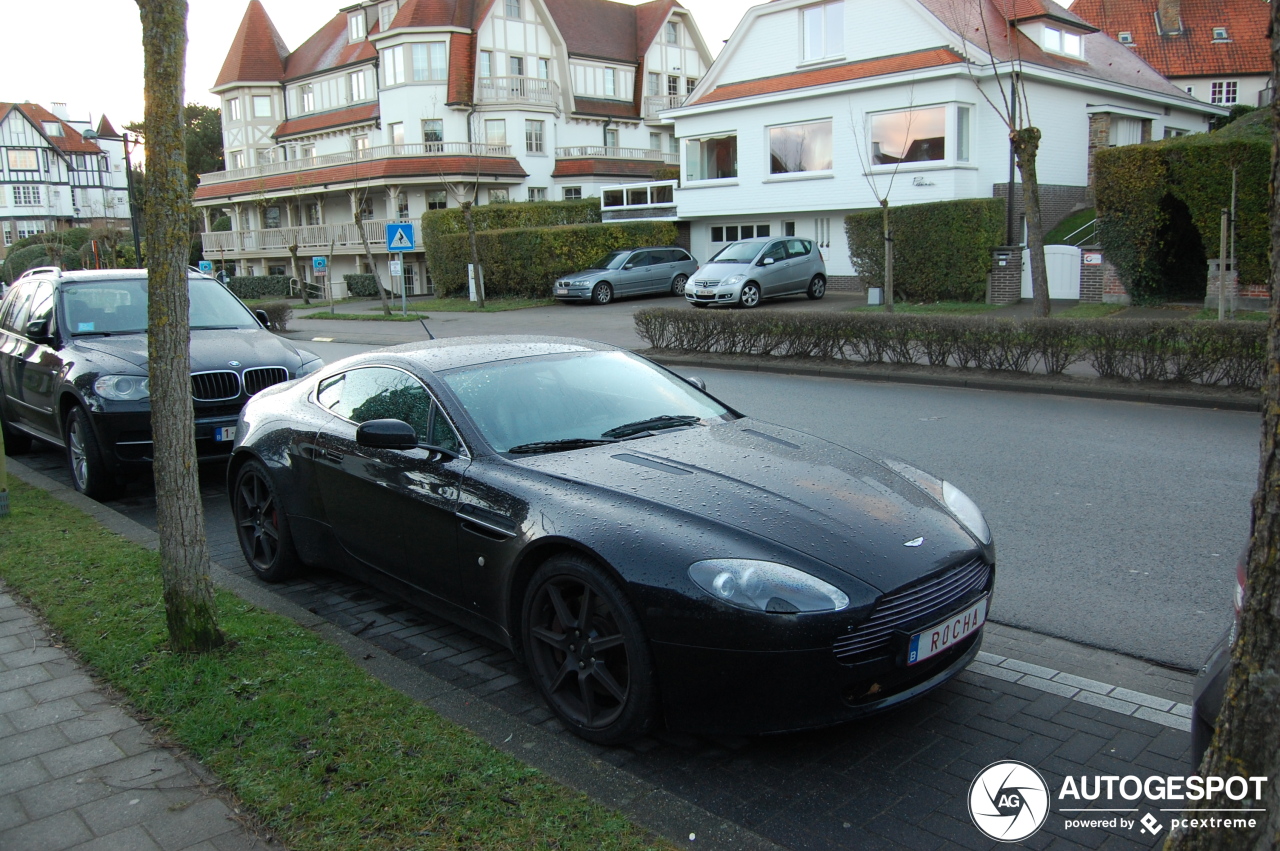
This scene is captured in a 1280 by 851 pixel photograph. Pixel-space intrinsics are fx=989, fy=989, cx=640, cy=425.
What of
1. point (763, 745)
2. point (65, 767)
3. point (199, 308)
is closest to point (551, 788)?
point (763, 745)

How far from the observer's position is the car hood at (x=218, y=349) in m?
8.37

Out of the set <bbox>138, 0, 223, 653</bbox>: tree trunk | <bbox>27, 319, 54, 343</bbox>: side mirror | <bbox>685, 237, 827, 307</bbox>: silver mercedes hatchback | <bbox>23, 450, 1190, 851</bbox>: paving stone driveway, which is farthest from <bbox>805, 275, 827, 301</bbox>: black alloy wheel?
<bbox>138, 0, 223, 653</bbox>: tree trunk

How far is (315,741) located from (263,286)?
46.0 meters

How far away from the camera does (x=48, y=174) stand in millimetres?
90938

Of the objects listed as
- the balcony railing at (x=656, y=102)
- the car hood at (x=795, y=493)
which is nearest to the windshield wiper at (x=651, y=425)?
the car hood at (x=795, y=493)

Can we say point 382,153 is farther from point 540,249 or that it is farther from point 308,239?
point 540,249

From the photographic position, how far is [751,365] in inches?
616

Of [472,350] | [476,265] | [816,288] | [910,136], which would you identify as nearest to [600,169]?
[476,265]

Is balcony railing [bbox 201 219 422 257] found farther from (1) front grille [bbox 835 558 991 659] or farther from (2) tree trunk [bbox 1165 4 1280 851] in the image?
(2) tree trunk [bbox 1165 4 1280 851]

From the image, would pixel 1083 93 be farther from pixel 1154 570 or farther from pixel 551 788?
pixel 551 788

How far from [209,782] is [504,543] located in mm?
1402

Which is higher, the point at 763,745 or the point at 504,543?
the point at 504,543

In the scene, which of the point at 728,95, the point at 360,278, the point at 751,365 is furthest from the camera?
the point at 360,278

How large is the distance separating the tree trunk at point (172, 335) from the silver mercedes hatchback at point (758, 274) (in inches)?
837
